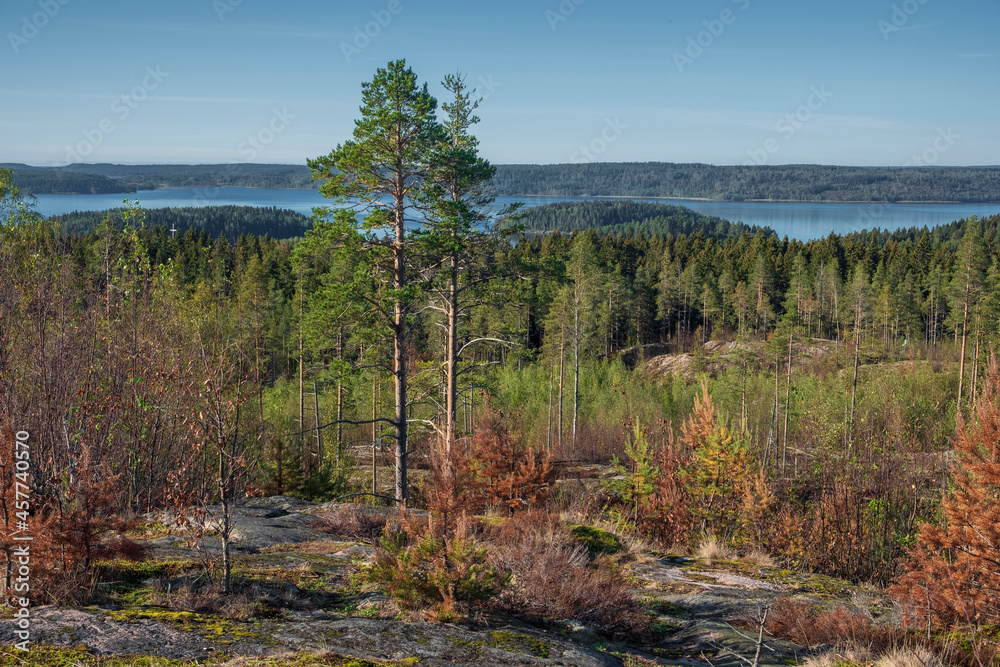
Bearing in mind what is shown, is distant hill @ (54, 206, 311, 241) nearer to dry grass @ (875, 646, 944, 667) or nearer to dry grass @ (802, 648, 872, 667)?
dry grass @ (802, 648, 872, 667)

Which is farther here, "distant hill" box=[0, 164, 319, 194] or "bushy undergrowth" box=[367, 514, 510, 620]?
"distant hill" box=[0, 164, 319, 194]

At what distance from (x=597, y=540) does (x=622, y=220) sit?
181415 mm

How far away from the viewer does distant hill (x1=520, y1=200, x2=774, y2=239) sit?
166 m

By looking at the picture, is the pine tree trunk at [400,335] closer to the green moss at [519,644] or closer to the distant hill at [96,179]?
the green moss at [519,644]

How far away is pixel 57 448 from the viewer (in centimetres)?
1055

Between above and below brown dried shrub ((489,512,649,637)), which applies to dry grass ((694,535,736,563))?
below

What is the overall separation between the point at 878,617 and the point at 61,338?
13766 millimetres

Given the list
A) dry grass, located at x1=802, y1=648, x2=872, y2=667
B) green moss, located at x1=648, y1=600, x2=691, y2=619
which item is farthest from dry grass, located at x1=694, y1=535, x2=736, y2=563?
dry grass, located at x1=802, y1=648, x2=872, y2=667

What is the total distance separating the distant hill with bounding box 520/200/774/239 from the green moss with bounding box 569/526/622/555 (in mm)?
151960

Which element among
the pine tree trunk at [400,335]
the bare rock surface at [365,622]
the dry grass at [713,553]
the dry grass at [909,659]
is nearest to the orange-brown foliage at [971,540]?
the bare rock surface at [365,622]

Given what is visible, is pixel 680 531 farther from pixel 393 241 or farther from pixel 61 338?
pixel 61 338

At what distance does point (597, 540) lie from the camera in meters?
12.4

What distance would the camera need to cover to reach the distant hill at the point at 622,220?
165500 millimetres

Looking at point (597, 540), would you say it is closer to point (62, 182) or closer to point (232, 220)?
point (232, 220)
